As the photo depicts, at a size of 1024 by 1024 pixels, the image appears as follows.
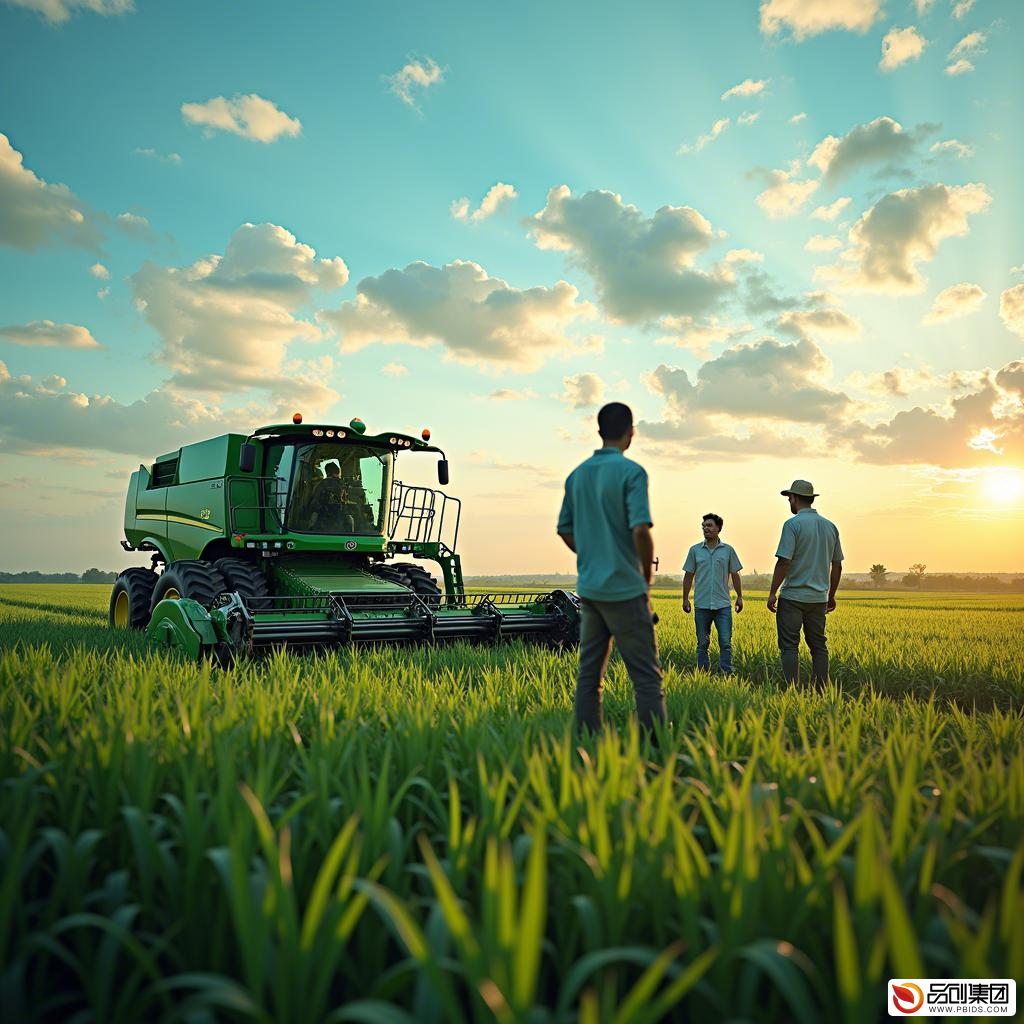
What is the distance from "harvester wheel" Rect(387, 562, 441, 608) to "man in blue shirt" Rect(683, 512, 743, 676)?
12.8 feet

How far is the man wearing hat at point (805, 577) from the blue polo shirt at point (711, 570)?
4.46ft

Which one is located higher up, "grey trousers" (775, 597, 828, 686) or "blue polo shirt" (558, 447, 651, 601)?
"blue polo shirt" (558, 447, 651, 601)

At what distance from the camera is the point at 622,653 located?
5.02m

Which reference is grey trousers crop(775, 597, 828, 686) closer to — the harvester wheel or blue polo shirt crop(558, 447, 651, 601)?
blue polo shirt crop(558, 447, 651, 601)

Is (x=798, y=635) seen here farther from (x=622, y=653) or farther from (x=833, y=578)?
(x=622, y=653)

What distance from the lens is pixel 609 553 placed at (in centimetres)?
493

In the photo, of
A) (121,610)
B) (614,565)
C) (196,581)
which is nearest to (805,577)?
(614,565)

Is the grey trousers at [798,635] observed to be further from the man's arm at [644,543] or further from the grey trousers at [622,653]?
the man's arm at [644,543]

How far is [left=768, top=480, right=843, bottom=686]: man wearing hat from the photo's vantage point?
8.02m

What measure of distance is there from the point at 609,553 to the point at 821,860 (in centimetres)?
271

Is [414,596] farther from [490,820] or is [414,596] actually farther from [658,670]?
[490,820]

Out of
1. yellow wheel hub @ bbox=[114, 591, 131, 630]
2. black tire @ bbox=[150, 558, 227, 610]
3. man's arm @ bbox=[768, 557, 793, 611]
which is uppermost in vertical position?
man's arm @ bbox=[768, 557, 793, 611]

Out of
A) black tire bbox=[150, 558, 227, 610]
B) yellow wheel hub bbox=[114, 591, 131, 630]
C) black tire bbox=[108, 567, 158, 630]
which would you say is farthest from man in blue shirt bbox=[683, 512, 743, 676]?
yellow wheel hub bbox=[114, 591, 131, 630]

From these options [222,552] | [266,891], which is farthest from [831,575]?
[222,552]
